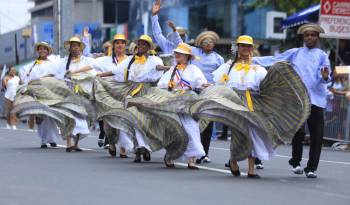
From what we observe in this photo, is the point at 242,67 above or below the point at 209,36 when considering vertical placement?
below

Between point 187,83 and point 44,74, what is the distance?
15.6ft

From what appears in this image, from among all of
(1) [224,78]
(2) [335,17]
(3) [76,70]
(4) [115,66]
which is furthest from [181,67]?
(2) [335,17]

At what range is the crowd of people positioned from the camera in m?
11.8

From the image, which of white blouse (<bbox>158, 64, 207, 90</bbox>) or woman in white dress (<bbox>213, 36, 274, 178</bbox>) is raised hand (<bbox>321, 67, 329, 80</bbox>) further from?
white blouse (<bbox>158, 64, 207, 90</bbox>)

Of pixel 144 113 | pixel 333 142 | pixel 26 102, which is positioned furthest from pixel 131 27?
pixel 144 113

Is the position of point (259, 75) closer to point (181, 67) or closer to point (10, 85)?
point (181, 67)

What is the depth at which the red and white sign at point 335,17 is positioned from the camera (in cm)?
2058

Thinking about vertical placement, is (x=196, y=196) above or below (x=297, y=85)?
below

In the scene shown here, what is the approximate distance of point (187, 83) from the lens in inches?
514

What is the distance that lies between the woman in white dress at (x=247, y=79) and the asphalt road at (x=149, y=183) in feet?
1.04

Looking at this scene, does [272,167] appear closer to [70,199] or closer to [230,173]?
[230,173]

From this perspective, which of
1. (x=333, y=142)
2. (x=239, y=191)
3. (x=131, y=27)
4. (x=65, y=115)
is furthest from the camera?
(x=131, y=27)

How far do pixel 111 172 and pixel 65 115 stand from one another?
173 inches

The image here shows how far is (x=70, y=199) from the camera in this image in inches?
371
